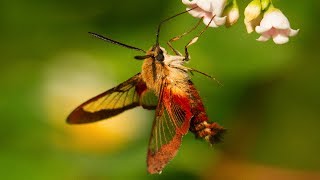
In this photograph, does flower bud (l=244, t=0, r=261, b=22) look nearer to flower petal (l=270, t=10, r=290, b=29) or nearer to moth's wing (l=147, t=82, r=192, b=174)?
flower petal (l=270, t=10, r=290, b=29)

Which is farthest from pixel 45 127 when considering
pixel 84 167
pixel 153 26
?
pixel 153 26

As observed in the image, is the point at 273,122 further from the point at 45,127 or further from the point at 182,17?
the point at 45,127

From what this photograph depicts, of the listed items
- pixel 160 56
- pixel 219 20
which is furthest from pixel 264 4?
pixel 160 56

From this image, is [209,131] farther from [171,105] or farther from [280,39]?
[280,39]

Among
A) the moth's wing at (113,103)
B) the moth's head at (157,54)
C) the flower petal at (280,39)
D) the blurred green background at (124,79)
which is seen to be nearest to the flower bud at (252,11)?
the flower petal at (280,39)

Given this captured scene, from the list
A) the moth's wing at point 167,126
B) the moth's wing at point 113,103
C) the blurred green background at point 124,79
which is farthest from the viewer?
the blurred green background at point 124,79

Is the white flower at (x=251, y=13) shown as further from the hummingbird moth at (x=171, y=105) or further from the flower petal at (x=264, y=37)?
the hummingbird moth at (x=171, y=105)
